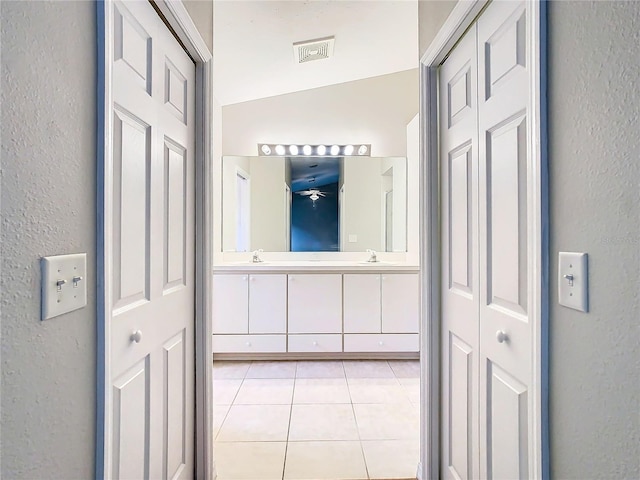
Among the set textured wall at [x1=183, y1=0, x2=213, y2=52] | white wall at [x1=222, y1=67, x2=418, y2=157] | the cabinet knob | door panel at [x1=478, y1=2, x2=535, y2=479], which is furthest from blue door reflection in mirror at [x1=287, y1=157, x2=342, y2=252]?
the cabinet knob

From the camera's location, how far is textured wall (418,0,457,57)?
128 cm

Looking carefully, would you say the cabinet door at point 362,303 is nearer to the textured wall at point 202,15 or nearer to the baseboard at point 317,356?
the baseboard at point 317,356

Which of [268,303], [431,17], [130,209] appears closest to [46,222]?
[130,209]

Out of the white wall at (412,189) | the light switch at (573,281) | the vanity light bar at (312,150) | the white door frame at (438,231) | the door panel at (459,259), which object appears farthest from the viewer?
the vanity light bar at (312,150)

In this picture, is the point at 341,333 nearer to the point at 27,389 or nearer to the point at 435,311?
the point at 435,311

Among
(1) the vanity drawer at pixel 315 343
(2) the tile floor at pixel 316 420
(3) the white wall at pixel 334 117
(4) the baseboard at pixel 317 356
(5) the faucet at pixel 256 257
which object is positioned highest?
(3) the white wall at pixel 334 117

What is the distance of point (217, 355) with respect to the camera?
9.73 feet

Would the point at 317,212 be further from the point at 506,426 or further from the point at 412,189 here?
the point at 506,426

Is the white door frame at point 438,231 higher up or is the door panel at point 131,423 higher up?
the white door frame at point 438,231

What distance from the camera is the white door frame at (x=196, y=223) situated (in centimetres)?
76

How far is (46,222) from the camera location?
0.61 m

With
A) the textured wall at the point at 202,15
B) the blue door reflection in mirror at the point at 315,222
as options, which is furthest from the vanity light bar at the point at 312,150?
the textured wall at the point at 202,15

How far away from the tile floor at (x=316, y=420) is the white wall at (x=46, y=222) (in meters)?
1.13

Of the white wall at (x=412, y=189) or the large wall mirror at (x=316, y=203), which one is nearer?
the white wall at (x=412, y=189)
